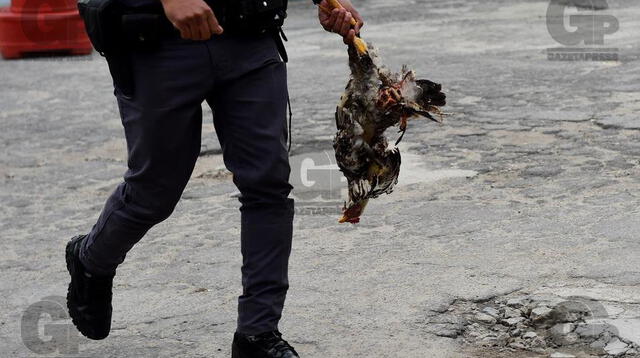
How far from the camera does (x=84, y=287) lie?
351 cm

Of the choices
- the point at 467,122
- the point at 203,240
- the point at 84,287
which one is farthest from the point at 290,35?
the point at 84,287

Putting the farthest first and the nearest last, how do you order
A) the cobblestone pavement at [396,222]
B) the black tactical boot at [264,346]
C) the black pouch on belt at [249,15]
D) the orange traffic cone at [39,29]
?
the orange traffic cone at [39,29] → the cobblestone pavement at [396,222] → the black tactical boot at [264,346] → the black pouch on belt at [249,15]

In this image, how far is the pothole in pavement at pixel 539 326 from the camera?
3.29 meters

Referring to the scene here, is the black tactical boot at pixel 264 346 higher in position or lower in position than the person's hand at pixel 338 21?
lower

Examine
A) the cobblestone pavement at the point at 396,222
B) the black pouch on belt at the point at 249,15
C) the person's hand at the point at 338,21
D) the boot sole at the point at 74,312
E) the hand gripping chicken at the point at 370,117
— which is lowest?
the cobblestone pavement at the point at 396,222

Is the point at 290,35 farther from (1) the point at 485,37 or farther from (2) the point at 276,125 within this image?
(2) the point at 276,125

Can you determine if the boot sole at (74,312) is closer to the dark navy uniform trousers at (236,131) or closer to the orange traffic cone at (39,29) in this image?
the dark navy uniform trousers at (236,131)

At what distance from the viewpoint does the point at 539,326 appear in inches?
137

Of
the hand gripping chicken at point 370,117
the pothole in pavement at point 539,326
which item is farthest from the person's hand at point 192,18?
the pothole in pavement at point 539,326

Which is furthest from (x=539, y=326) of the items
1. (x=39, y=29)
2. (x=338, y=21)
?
(x=39, y=29)

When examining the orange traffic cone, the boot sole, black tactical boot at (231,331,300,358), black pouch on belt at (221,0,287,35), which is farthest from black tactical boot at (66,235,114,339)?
the orange traffic cone

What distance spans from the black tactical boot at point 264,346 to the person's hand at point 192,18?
2.80ft

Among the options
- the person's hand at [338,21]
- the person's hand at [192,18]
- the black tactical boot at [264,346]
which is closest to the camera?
the person's hand at [192,18]

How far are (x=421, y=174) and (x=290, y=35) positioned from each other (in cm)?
575
